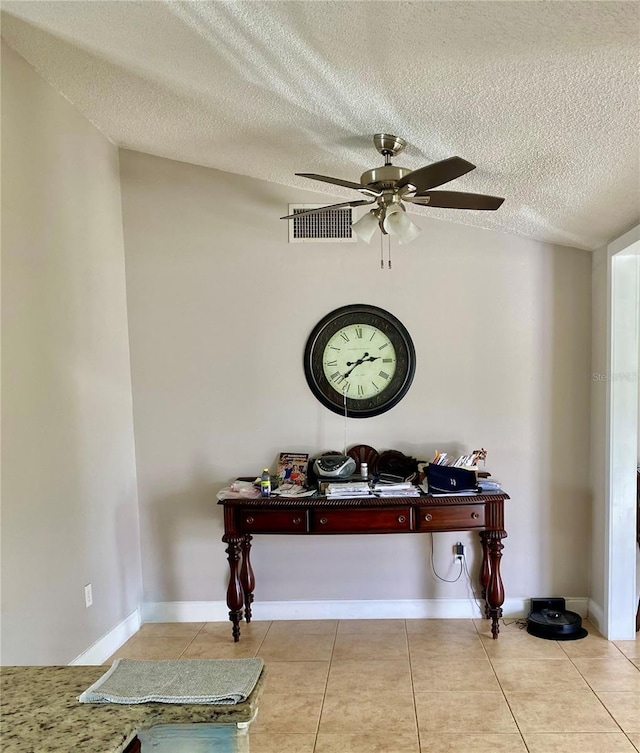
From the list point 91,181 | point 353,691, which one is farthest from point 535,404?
point 91,181

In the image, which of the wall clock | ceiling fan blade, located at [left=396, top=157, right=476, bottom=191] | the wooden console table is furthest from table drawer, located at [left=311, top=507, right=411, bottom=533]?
ceiling fan blade, located at [left=396, top=157, right=476, bottom=191]

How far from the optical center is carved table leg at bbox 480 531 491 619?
333 centimetres

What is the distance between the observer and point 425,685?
2.77 meters

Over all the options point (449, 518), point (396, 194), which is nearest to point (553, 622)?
point (449, 518)

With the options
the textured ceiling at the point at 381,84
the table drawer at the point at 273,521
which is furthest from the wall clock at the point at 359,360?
the textured ceiling at the point at 381,84

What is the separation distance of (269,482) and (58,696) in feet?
7.11

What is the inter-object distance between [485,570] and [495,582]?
0.14 meters

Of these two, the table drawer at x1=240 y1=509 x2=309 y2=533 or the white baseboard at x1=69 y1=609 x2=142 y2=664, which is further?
the table drawer at x1=240 y1=509 x2=309 y2=533

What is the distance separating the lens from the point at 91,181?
10.3 feet

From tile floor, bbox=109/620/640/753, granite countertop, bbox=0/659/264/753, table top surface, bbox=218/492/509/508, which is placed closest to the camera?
granite countertop, bbox=0/659/264/753

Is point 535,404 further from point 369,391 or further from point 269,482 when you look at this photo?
point 269,482

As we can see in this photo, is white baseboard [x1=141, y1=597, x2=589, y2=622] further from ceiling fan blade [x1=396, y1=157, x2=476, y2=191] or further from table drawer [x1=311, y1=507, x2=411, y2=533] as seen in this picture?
ceiling fan blade [x1=396, y1=157, x2=476, y2=191]

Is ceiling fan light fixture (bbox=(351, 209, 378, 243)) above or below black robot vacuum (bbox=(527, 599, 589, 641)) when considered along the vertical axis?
above

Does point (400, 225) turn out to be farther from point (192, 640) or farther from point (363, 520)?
point (192, 640)
